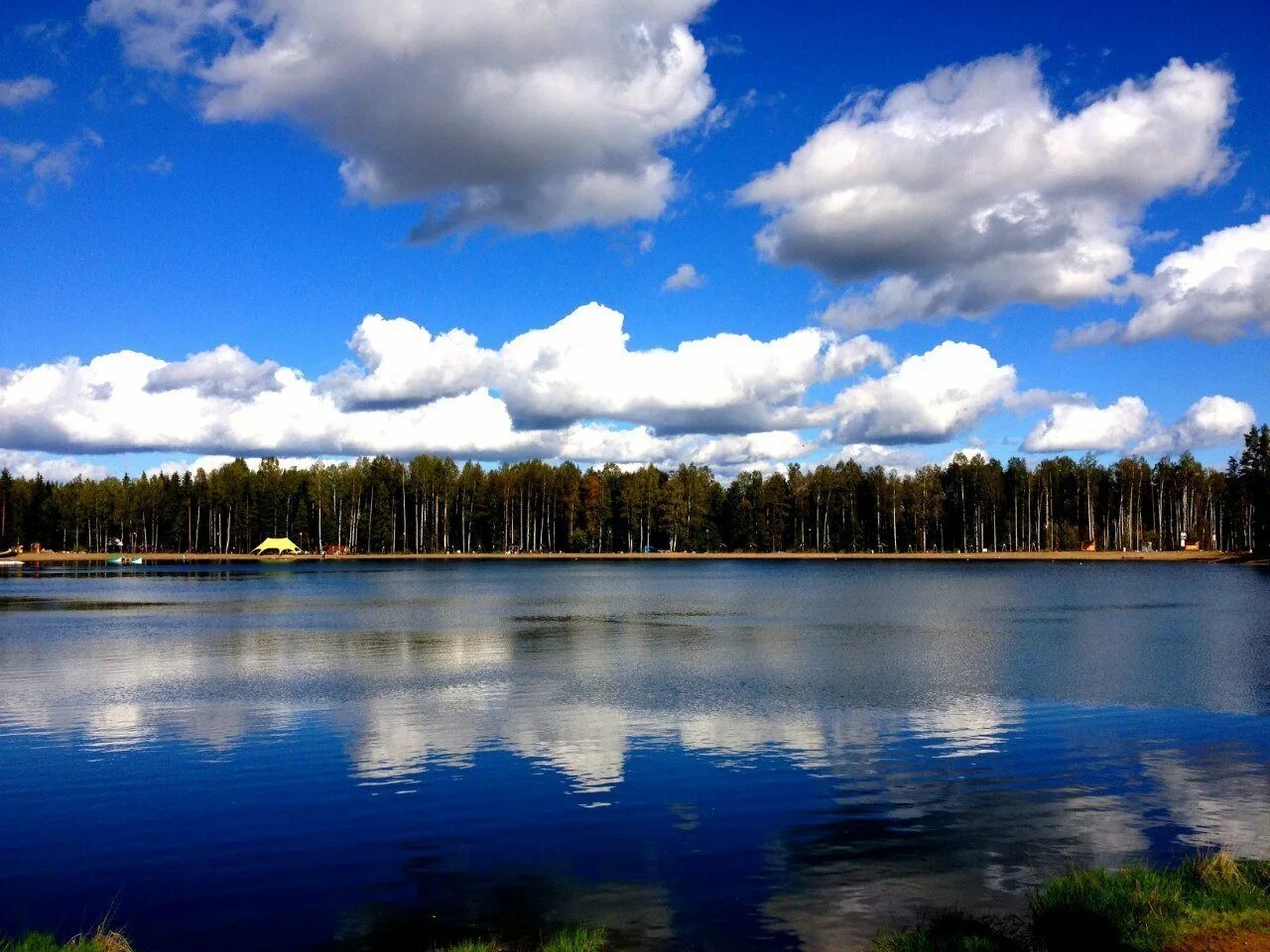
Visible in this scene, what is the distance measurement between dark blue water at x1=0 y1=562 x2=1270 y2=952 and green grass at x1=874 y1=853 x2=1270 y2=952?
858mm

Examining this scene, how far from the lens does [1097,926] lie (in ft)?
39.2

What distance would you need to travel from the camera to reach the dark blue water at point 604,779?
13969mm

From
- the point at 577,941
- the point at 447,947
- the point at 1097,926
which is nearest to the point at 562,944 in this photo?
the point at 577,941

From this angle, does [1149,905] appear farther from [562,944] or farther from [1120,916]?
[562,944]

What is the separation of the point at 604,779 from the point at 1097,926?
10.9 metres

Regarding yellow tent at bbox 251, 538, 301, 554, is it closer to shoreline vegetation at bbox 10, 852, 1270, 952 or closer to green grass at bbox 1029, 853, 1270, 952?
shoreline vegetation at bbox 10, 852, 1270, 952

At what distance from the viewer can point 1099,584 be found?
9469 centimetres

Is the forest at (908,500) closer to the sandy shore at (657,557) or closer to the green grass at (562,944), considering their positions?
the sandy shore at (657,557)

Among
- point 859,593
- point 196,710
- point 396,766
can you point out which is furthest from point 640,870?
point 859,593

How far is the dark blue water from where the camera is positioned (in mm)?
13969

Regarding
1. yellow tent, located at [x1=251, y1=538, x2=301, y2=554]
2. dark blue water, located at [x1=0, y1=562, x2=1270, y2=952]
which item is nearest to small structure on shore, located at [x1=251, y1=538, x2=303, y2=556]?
yellow tent, located at [x1=251, y1=538, x2=301, y2=554]

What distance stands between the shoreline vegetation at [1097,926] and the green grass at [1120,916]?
0.01 m

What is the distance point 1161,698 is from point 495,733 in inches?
787

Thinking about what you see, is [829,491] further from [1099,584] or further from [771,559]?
[1099,584]
